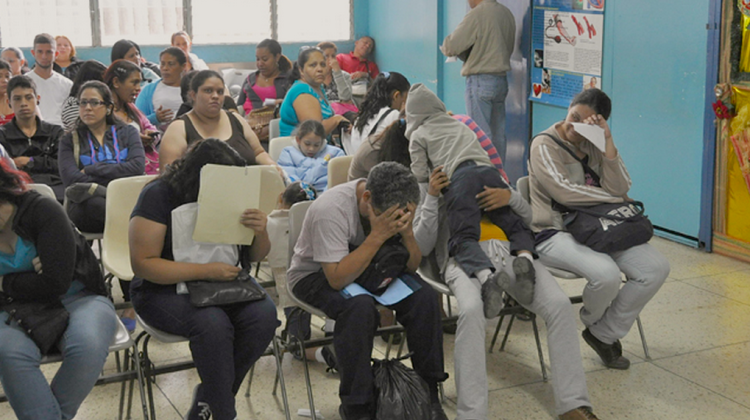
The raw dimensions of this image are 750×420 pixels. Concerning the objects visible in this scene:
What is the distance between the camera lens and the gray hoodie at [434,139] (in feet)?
11.8

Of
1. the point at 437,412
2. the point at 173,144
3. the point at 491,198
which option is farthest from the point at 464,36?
the point at 437,412

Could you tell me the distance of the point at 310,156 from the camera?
16.4 ft

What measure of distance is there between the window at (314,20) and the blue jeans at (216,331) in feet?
28.5

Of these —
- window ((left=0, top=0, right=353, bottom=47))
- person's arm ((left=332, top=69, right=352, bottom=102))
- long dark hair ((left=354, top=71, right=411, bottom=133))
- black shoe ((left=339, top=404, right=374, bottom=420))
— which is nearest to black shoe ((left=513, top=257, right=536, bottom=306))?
black shoe ((left=339, top=404, right=374, bottom=420))

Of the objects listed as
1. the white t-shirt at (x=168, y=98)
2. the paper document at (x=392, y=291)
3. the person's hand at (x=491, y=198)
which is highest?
the white t-shirt at (x=168, y=98)

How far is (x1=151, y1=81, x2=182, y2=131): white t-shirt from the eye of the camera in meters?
6.08

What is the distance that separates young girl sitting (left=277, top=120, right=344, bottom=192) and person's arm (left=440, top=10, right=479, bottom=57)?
8.68 ft

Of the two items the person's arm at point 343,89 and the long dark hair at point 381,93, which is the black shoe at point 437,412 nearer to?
the long dark hair at point 381,93

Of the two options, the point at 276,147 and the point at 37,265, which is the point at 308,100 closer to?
the point at 276,147

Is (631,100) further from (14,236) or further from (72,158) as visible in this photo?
(14,236)

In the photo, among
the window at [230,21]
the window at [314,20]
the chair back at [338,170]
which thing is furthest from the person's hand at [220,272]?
the window at [314,20]

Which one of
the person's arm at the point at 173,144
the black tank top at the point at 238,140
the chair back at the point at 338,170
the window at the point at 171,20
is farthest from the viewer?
the window at the point at 171,20

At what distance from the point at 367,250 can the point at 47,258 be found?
1.11m

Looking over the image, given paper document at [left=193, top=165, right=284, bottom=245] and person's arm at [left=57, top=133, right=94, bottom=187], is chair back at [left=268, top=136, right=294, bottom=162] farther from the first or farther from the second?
paper document at [left=193, top=165, right=284, bottom=245]
